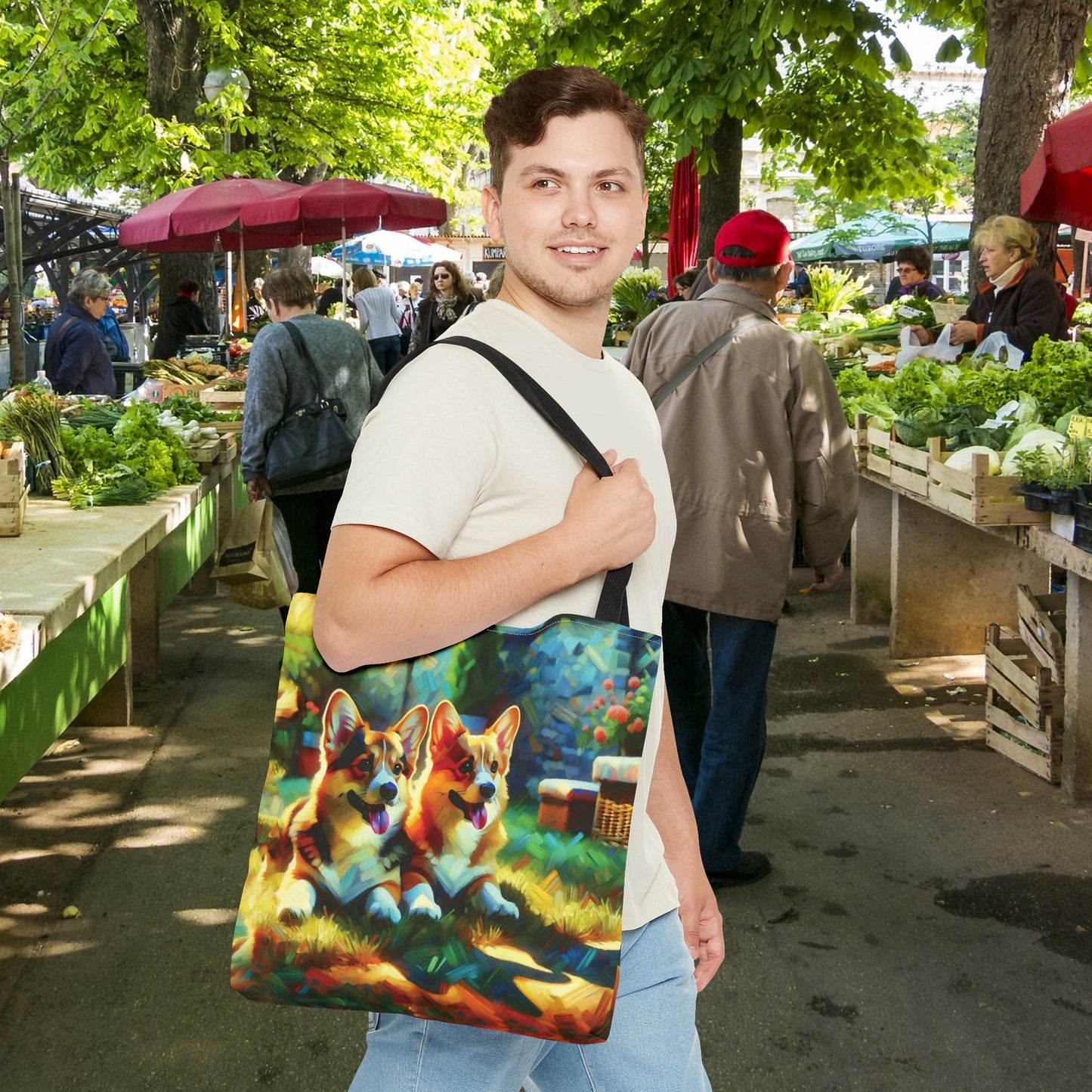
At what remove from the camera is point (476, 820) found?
4.45 feet

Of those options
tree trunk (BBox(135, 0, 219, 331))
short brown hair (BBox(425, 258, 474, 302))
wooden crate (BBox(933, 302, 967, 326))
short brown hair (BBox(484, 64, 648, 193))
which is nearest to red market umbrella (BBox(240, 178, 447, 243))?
short brown hair (BBox(425, 258, 474, 302))

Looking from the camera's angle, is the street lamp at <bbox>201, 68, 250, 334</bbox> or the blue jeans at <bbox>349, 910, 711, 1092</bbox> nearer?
the blue jeans at <bbox>349, 910, 711, 1092</bbox>

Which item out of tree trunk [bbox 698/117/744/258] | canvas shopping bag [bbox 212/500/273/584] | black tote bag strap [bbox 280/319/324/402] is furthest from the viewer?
tree trunk [bbox 698/117/744/258]

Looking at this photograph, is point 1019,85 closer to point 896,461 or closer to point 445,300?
point 896,461

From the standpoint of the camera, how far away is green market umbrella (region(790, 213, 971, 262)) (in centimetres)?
2431

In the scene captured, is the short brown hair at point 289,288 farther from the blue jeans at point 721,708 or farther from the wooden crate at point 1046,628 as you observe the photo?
the wooden crate at point 1046,628

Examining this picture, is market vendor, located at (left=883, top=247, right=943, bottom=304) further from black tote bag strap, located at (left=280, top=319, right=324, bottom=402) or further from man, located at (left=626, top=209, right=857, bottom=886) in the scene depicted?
man, located at (left=626, top=209, right=857, bottom=886)

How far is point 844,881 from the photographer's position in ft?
13.8

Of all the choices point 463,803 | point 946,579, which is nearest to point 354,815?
point 463,803

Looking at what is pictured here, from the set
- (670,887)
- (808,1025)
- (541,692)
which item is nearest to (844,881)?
(808,1025)

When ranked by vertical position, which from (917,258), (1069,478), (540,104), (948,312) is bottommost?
(1069,478)

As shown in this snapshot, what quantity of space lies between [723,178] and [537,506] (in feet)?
36.1

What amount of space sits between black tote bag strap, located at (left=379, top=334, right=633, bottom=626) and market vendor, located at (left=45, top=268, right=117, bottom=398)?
29.6 feet

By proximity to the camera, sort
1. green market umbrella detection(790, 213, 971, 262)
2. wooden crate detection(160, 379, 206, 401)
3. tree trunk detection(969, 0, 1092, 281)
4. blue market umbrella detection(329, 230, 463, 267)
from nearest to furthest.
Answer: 1. tree trunk detection(969, 0, 1092, 281)
2. wooden crate detection(160, 379, 206, 401)
3. green market umbrella detection(790, 213, 971, 262)
4. blue market umbrella detection(329, 230, 463, 267)
